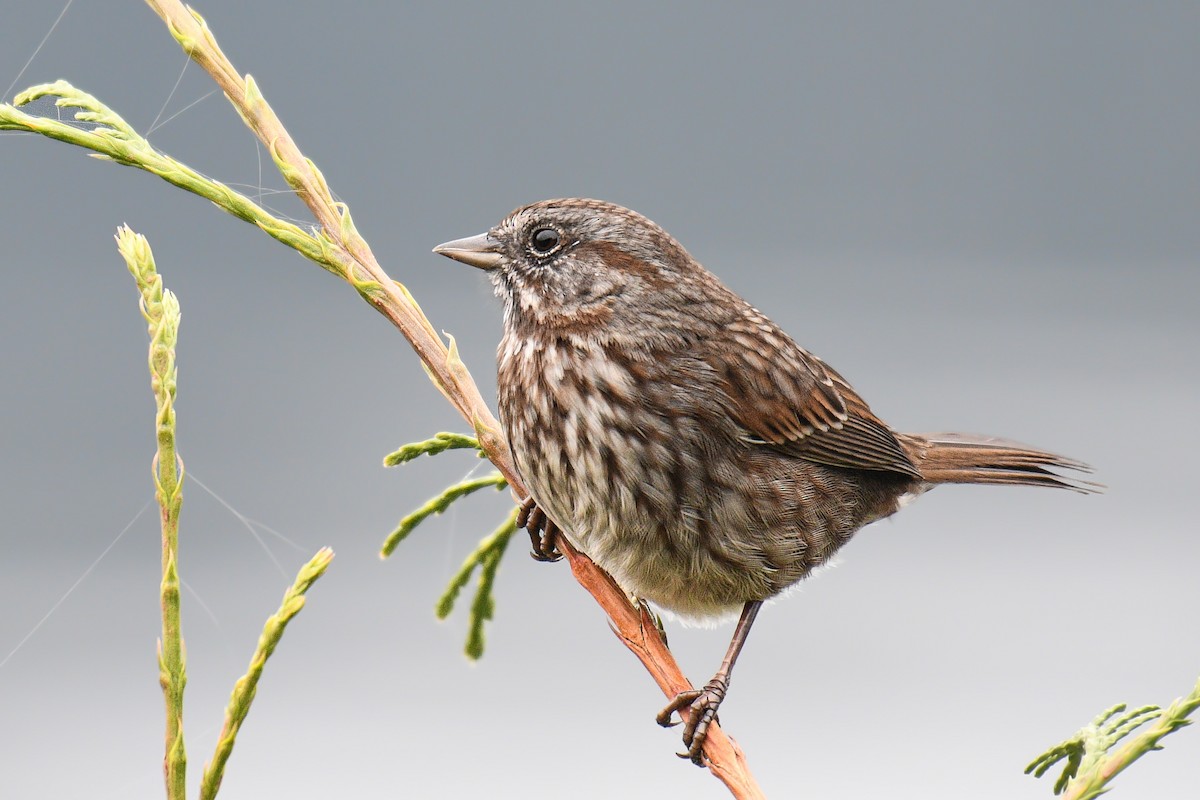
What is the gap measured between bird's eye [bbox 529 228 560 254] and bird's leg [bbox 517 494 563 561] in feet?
1.22

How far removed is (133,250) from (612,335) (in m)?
0.86

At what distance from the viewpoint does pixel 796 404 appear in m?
1.78

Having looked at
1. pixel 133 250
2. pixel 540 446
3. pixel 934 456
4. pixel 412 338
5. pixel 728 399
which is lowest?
pixel 133 250

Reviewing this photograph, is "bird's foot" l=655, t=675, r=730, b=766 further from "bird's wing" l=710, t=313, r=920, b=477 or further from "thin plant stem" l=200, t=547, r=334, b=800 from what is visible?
"thin plant stem" l=200, t=547, r=334, b=800

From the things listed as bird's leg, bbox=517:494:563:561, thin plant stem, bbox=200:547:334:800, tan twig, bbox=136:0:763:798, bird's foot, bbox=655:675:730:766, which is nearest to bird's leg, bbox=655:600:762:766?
bird's foot, bbox=655:675:730:766

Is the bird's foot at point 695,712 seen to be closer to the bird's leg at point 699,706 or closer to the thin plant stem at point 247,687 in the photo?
the bird's leg at point 699,706

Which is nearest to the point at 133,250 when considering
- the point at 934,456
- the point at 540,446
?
the point at 540,446

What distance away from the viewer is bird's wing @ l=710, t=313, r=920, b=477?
5.52 feet

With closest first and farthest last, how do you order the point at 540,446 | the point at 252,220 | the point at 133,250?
the point at 133,250
the point at 252,220
the point at 540,446

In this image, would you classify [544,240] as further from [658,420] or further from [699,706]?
[699,706]

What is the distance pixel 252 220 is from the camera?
104cm

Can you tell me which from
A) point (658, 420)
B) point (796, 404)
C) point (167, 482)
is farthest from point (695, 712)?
point (167, 482)

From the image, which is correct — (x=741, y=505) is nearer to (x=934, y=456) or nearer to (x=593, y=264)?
(x=593, y=264)

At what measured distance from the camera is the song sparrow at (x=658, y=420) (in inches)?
60.1
